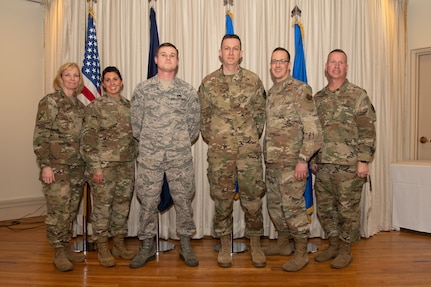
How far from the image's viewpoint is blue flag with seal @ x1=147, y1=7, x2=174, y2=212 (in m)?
3.72

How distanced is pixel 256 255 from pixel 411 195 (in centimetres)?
223

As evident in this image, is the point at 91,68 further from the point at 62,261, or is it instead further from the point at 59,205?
the point at 62,261

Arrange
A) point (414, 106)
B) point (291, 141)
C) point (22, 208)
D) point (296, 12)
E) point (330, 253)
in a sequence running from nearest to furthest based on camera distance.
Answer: point (291, 141)
point (330, 253)
point (296, 12)
point (414, 106)
point (22, 208)

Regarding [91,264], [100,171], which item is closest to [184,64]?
[100,171]

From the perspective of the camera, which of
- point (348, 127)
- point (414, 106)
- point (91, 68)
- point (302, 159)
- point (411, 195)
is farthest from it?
point (414, 106)

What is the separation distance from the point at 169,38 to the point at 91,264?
97.3 inches

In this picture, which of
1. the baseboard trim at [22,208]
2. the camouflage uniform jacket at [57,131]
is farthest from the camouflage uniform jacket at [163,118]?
the baseboard trim at [22,208]

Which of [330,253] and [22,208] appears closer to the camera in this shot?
[330,253]

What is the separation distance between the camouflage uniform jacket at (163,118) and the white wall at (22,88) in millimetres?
2782

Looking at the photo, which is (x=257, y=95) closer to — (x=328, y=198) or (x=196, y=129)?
(x=196, y=129)

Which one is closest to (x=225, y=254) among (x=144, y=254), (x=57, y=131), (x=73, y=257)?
(x=144, y=254)

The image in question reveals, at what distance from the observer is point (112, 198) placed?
3.23m

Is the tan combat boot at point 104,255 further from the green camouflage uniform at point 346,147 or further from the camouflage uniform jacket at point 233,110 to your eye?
the green camouflage uniform at point 346,147

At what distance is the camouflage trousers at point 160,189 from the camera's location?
10.2 feet
